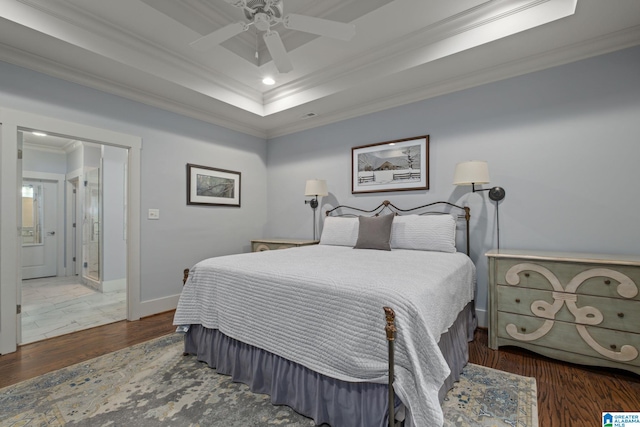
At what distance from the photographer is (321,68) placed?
3.24 m

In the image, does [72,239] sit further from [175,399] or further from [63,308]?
[175,399]

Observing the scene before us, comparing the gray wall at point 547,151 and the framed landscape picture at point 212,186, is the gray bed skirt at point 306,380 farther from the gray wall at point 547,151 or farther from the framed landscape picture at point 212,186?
the framed landscape picture at point 212,186

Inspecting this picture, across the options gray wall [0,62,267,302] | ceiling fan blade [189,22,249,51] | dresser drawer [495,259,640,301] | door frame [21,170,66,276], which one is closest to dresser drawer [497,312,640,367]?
dresser drawer [495,259,640,301]

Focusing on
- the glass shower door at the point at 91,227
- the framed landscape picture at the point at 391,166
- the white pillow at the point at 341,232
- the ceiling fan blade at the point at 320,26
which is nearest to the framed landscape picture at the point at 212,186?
the white pillow at the point at 341,232

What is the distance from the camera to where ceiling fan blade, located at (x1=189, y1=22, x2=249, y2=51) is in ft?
6.51

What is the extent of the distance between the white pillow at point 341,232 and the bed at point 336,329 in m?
0.79

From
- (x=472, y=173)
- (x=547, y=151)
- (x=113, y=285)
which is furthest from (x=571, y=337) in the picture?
(x=113, y=285)

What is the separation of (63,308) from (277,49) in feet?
13.5

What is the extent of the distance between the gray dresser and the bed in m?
0.28

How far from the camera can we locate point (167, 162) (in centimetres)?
357

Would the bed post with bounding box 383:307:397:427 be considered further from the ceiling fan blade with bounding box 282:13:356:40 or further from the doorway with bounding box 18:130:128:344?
the doorway with bounding box 18:130:128:344

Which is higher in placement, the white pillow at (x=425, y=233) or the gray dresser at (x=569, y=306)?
the white pillow at (x=425, y=233)

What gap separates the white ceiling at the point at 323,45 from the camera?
2244 mm

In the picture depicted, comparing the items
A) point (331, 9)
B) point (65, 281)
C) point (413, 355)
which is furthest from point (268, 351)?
point (65, 281)
